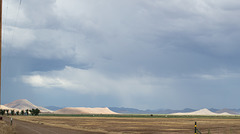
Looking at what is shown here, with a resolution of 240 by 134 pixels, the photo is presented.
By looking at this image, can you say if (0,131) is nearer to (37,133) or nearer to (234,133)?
(37,133)

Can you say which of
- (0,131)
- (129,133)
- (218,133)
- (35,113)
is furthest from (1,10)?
(35,113)

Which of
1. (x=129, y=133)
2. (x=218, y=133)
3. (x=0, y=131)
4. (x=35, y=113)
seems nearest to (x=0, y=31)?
(x=0, y=131)

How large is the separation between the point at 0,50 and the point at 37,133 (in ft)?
56.8

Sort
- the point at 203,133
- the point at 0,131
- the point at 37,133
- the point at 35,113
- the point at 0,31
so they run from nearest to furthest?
the point at 0,31 < the point at 0,131 < the point at 37,133 < the point at 203,133 < the point at 35,113

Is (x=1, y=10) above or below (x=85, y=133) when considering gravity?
above

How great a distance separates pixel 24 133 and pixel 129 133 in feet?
45.0

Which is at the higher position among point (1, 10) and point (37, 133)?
point (1, 10)

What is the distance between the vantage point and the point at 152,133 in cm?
4222

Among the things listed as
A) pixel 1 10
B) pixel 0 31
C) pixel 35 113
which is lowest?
pixel 35 113

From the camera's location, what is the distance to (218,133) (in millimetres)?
42219

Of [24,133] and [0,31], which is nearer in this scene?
[0,31]

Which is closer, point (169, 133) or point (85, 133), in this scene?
point (85, 133)

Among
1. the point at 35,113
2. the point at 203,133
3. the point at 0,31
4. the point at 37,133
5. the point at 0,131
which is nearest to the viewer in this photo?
the point at 0,31

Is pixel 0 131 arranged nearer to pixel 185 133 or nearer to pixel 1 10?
pixel 1 10
